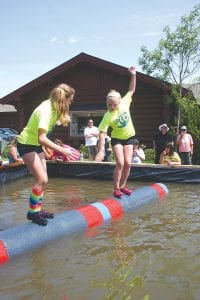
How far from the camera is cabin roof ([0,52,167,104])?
17973 millimetres

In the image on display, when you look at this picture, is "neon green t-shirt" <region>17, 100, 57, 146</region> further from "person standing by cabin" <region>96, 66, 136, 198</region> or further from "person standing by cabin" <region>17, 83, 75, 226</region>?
"person standing by cabin" <region>96, 66, 136, 198</region>

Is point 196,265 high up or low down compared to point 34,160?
down

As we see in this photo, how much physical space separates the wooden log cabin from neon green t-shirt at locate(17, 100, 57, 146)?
1303 centimetres

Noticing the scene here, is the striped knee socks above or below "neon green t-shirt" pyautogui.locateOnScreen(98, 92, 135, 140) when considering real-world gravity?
below

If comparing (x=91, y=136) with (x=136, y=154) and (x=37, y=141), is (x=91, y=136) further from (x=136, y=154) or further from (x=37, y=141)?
(x=37, y=141)

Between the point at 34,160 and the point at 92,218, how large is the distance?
130cm

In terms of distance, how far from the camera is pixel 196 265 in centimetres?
429

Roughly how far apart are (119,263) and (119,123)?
292cm

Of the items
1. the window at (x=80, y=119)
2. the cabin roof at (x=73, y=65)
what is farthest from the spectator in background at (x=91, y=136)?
the window at (x=80, y=119)

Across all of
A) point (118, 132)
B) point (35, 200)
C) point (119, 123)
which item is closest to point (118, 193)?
point (118, 132)

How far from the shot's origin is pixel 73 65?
2031 centimetres

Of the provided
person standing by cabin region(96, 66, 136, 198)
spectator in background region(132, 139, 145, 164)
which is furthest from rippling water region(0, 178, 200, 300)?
spectator in background region(132, 139, 145, 164)

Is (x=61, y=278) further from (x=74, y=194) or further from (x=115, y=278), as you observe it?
(x=74, y=194)

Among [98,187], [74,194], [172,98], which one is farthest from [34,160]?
[172,98]
